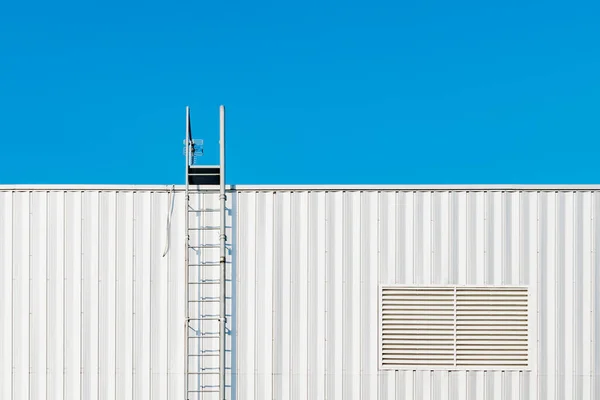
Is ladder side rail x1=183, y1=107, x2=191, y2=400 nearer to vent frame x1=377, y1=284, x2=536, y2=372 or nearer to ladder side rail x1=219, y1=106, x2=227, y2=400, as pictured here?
ladder side rail x1=219, y1=106, x2=227, y2=400

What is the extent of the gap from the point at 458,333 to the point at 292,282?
110 inches

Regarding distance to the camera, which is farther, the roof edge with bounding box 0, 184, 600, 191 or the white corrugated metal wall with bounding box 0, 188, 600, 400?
the roof edge with bounding box 0, 184, 600, 191

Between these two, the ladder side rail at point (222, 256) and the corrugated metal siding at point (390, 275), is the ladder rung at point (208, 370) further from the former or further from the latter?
the corrugated metal siding at point (390, 275)

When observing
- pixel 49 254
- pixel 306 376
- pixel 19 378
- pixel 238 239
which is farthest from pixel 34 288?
pixel 306 376

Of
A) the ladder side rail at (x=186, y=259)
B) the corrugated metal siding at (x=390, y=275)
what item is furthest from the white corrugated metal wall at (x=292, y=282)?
the ladder side rail at (x=186, y=259)

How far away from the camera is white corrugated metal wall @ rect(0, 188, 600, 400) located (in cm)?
1132

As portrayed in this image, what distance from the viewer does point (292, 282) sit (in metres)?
11.4

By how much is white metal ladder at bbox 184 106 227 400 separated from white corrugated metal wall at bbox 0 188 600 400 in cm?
22

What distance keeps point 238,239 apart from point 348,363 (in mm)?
2657

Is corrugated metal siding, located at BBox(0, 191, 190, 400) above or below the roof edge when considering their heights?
below

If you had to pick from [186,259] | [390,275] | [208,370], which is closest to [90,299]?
[186,259]

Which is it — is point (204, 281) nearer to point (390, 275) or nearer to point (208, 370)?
point (208, 370)

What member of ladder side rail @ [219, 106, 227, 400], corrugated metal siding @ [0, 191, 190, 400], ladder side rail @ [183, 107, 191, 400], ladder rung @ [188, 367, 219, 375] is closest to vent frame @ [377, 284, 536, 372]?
ladder side rail @ [219, 106, 227, 400]

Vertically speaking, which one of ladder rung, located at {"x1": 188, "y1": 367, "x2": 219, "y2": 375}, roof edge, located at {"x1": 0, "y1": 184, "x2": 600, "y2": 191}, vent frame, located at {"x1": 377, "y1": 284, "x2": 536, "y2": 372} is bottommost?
ladder rung, located at {"x1": 188, "y1": 367, "x2": 219, "y2": 375}
